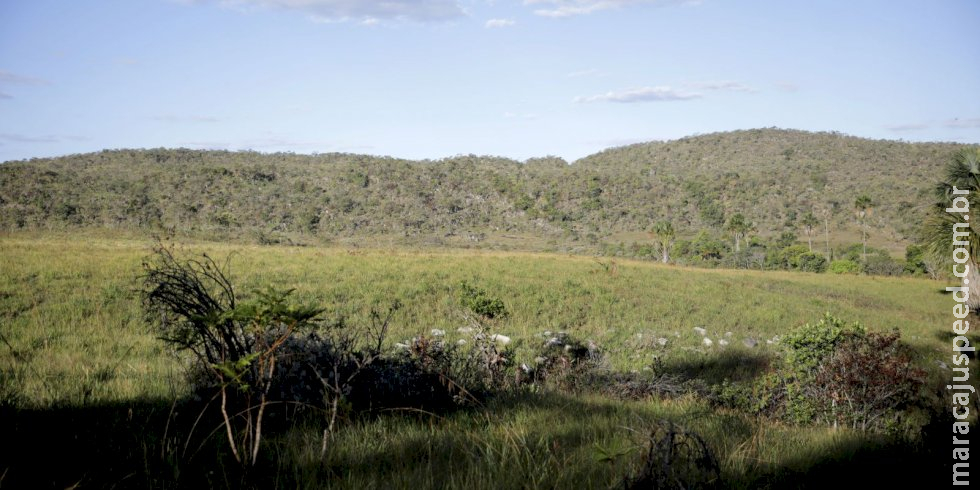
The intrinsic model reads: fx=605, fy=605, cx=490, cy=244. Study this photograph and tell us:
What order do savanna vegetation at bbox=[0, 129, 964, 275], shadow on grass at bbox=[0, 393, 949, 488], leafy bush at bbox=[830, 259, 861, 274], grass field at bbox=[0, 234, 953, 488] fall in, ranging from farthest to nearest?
1. savanna vegetation at bbox=[0, 129, 964, 275]
2. leafy bush at bbox=[830, 259, 861, 274]
3. grass field at bbox=[0, 234, 953, 488]
4. shadow on grass at bbox=[0, 393, 949, 488]

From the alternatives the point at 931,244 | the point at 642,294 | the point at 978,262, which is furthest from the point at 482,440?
the point at 978,262

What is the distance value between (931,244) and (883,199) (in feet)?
258

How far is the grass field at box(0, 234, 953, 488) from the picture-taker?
2.95m

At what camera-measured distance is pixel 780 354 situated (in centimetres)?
1204

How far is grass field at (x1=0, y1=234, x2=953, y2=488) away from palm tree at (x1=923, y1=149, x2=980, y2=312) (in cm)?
276

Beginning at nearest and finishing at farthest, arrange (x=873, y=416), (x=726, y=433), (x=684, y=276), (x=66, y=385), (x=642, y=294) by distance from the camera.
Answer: (x=726, y=433) < (x=66, y=385) < (x=873, y=416) < (x=642, y=294) < (x=684, y=276)

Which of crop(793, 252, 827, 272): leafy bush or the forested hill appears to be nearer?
crop(793, 252, 827, 272): leafy bush

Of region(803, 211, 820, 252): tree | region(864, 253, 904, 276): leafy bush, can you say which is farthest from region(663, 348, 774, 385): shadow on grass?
region(803, 211, 820, 252): tree

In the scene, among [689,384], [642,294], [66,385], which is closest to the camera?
[66,385]

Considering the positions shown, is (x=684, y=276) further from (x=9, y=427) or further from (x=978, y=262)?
(x=9, y=427)

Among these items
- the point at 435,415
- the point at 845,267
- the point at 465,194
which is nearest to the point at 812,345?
the point at 435,415

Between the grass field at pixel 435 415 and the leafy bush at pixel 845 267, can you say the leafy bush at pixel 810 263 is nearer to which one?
the leafy bush at pixel 845 267

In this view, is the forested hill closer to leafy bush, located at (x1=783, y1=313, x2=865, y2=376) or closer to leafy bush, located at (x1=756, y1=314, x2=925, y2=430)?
leafy bush, located at (x1=783, y1=313, x2=865, y2=376)

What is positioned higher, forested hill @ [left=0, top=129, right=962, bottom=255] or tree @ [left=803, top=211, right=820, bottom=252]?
forested hill @ [left=0, top=129, right=962, bottom=255]
